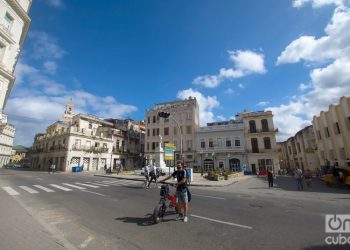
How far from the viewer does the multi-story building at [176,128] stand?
41562mm

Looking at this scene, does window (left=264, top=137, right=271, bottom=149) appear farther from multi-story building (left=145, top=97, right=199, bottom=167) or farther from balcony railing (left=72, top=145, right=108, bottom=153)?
balcony railing (left=72, top=145, right=108, bottom=153)

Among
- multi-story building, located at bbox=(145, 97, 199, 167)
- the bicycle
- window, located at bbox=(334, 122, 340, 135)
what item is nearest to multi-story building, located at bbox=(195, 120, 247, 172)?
multi-story building, located at bbox=(145, 97, 199, 167)

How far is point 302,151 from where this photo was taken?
40531 mm

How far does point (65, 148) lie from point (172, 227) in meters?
39.7

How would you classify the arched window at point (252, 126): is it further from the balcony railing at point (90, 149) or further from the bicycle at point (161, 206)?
the bicycle at point (161, 206)

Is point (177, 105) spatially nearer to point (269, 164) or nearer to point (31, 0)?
point (269, 164)

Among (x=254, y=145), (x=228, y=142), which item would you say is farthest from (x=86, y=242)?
(x=254, y=145)

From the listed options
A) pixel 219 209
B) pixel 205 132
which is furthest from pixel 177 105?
pixel 219 209

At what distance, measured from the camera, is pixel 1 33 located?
17.2m

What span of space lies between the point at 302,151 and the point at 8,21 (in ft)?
172

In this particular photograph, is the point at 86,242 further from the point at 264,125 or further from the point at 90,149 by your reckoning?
the point at 90,149

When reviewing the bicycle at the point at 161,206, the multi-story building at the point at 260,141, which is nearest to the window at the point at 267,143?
the multi-story building at the point at 260,141

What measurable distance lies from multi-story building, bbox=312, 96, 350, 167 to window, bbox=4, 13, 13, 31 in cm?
3777

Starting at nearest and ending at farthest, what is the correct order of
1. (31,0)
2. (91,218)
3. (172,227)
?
(172,227) → (91,218) → (31,0)
